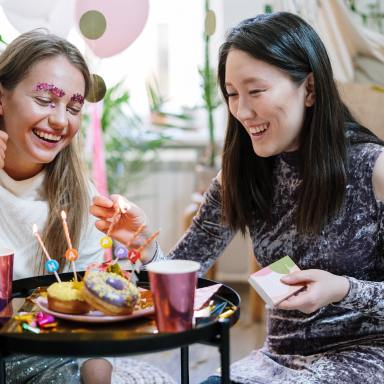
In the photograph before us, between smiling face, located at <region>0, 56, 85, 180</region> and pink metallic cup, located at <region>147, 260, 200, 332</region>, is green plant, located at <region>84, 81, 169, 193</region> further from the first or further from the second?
pink metallic cup, located at <region>147, 260, 200, 332</region>

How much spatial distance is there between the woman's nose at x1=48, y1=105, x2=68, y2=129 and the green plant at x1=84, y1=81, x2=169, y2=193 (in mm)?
1535

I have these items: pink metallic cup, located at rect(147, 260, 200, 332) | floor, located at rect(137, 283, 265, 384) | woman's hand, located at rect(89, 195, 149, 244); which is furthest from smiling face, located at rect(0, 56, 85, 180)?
floor, located at rect(137, 283, 265, 384)

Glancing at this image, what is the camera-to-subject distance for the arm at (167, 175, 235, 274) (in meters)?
1.45

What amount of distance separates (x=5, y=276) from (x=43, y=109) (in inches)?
15.7

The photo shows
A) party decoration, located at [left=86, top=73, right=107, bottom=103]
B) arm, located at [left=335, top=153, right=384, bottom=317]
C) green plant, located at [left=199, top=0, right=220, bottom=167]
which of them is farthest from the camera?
green plant, located at [left=199, top=0, right=220, bottom=167]

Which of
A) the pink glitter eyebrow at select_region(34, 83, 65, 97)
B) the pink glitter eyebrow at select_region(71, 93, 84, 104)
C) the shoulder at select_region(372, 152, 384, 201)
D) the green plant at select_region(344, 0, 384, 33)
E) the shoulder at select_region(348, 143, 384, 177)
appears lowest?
the shoulder at select_region(372, 152, 384, 201)

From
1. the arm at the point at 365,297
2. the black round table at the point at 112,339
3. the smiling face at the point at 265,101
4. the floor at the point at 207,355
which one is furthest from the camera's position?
the floor at the point at 207,355

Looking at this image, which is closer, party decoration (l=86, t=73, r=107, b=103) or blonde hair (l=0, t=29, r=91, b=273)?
blonde hair (l=0, t=29, r=91, b=273)

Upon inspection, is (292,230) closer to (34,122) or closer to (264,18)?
(264,18)

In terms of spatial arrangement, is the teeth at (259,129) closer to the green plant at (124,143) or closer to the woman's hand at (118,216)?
the woman's hand at (118,216)

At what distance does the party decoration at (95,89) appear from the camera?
151 centimetres

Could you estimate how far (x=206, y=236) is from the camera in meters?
1.46

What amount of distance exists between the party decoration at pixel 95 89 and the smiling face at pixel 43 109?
0.09 m

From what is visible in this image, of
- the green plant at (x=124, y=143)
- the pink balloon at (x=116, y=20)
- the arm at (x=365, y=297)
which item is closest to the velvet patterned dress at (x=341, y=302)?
the arm at (x=365, y=297)
